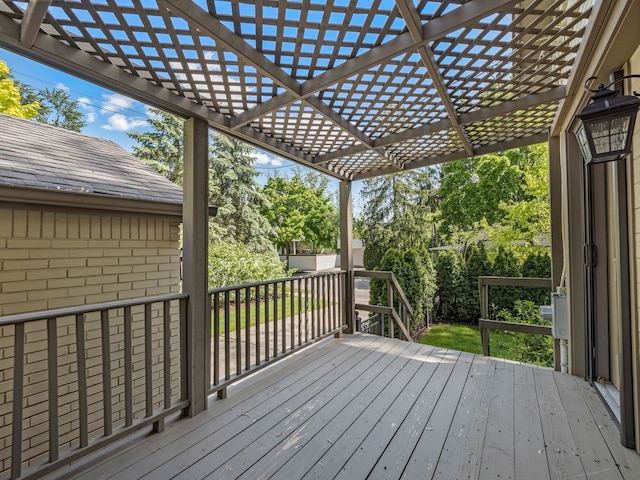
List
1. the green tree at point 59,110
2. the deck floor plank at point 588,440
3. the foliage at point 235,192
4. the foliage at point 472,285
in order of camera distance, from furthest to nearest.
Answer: the green tree at point 59,110 → the foliage at point 235,192 → the foliage at point 472,285 → the deck floor plank at point 588,440

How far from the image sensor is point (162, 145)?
1159cm

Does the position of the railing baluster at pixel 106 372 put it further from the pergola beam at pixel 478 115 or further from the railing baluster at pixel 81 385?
the pergola beam at pixel 478 115

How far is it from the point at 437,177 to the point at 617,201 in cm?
1192

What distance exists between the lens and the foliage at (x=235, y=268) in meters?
7.91

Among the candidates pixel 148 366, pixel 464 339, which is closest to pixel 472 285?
pixel 464 339

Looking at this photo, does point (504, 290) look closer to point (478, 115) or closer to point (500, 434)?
point (478, 115)

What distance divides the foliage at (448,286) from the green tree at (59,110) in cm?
1558

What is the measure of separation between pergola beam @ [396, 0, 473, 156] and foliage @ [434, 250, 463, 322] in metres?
6.04

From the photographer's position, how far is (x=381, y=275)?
449cm

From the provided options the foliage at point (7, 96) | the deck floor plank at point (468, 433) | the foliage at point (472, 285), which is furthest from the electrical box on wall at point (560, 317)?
the foliage at point (7, 96)

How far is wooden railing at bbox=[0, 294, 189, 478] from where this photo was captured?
1.59 meters

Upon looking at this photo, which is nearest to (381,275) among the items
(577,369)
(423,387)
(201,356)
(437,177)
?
(423,387)

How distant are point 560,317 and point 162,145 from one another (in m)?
12.6

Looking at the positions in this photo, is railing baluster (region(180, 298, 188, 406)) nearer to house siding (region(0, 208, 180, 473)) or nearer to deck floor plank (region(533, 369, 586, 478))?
house siding (region(0, 208, 180, 473))
